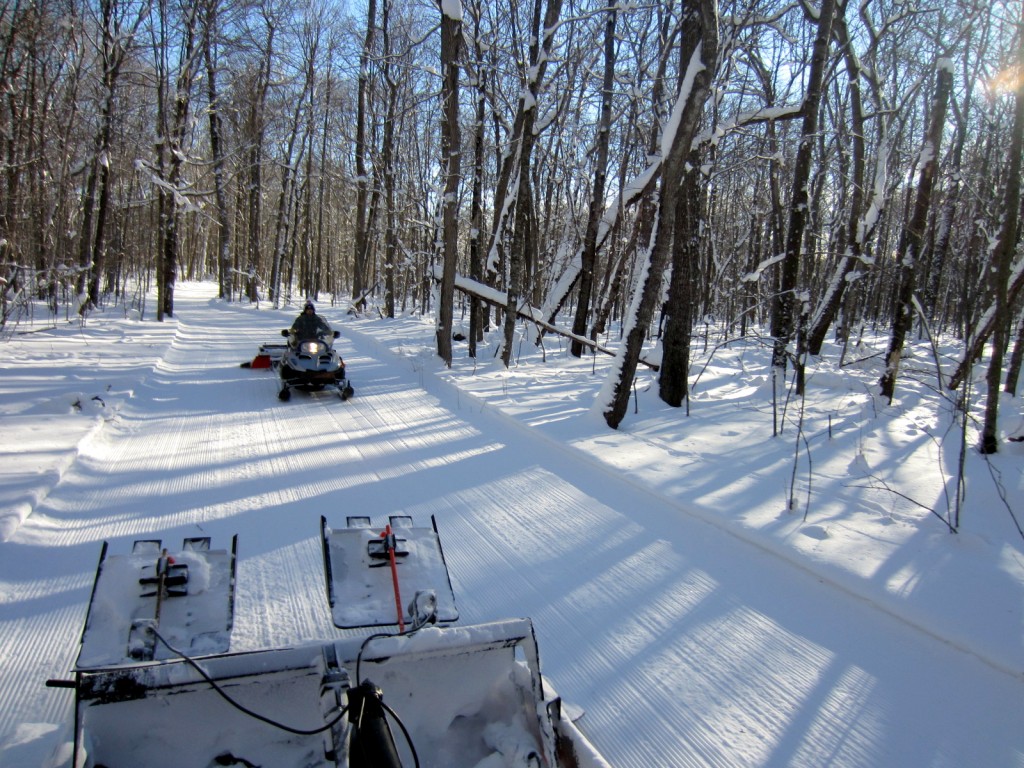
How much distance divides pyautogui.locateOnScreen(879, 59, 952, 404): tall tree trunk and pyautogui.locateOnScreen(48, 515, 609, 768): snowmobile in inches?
358

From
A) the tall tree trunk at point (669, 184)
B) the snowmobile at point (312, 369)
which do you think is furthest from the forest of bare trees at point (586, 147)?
the snowmobile at point (312, 369)

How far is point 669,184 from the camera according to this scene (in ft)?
25.3

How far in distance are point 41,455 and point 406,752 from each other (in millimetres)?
5061

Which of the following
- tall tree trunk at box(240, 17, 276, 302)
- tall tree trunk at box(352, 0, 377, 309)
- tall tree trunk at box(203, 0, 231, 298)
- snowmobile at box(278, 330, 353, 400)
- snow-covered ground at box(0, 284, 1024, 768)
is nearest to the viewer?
snow-covered ground at box(0, 284, 1024, 768)

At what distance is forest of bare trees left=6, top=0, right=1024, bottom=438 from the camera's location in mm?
9633

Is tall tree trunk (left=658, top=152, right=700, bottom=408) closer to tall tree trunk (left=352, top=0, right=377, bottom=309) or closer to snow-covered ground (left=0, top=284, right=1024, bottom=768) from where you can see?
snow-covered ground (left=0, top=284, right=1024, bottom=768)

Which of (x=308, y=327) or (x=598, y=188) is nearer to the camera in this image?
(x=308, y=327)

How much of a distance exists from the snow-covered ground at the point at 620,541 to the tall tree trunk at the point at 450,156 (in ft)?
11.4

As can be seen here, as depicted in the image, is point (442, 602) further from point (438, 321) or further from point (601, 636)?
point (438, 321)

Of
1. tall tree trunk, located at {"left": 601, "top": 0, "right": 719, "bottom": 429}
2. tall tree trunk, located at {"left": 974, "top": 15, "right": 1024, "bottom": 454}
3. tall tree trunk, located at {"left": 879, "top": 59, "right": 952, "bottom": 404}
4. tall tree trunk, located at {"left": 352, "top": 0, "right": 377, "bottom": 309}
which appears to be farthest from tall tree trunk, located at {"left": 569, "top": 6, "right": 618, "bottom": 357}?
tall tree trunk, located at {"left": 352, "top": 0, "right": 377, "bottom": 309}

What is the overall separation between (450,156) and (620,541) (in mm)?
9184

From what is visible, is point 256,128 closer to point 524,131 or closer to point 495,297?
point 524,131

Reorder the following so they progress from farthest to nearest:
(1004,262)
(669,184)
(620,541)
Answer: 1. (669,184)
2. (1004,262)
3. (620,541)

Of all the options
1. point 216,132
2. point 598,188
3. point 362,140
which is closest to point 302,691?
point 598,188
